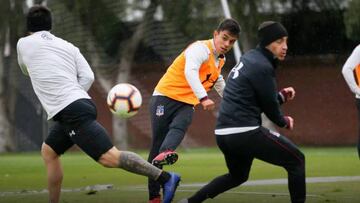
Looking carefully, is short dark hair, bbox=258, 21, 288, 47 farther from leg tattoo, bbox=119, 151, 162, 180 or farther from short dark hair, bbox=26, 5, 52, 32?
short dark hair, bbox=26, 5, 52, 32

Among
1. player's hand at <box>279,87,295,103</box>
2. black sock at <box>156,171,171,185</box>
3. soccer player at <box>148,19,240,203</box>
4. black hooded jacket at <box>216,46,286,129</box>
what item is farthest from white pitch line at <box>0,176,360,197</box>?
black hooded jacket at <box>216,46,286,129</box>

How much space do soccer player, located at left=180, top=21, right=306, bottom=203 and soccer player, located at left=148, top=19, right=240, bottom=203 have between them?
1.32 m

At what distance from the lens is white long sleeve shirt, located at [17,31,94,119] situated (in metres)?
8.52

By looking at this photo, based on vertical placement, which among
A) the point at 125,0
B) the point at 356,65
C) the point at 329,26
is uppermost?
the point at 356,65

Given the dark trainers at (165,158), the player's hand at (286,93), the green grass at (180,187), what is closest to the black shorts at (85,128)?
the dark trainers at (165,158)

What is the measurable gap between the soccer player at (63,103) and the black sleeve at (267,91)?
1.31 meters

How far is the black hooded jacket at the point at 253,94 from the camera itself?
809 centimetres

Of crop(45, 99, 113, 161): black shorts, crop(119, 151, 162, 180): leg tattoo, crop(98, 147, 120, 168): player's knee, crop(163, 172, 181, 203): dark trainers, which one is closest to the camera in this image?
crop(45, 99, 113, 161): black shorts

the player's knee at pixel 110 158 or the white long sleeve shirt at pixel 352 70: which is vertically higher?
the player's knee at pixel 110 158

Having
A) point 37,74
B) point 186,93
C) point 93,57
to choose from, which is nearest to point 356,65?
point 186,93

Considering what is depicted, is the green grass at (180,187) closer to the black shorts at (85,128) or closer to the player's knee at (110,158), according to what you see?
the player's knee at (110,158)

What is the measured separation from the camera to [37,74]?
862 cm

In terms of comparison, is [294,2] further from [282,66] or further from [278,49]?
[278,49]

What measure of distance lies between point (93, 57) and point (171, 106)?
19.2m
